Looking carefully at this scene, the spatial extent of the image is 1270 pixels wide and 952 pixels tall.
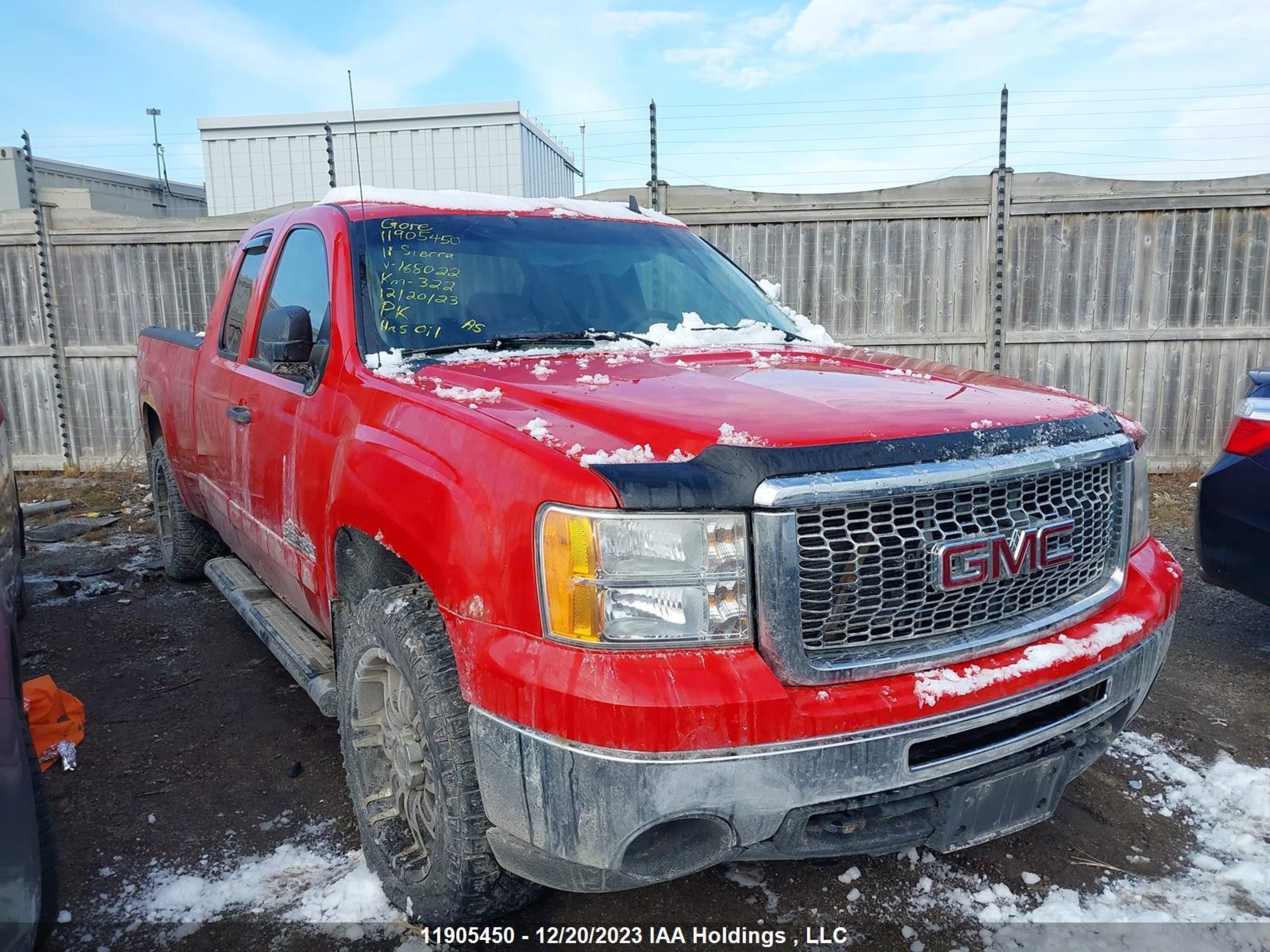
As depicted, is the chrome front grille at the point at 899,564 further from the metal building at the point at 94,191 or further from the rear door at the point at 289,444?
the metal building at the point at 94,191

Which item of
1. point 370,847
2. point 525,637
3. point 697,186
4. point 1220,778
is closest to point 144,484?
point 697,186

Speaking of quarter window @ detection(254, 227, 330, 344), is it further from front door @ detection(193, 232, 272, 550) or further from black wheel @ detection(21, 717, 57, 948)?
black wheel @ detection(21, 717, 57, 948)

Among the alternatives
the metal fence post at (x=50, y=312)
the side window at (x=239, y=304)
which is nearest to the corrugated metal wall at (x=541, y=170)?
the metal fence post at (x=50, y=312)

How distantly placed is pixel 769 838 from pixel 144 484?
27.3 feet

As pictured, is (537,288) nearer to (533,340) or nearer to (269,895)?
(533,340)

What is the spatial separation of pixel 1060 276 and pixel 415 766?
7.68 meters

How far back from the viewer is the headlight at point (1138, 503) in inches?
94.6

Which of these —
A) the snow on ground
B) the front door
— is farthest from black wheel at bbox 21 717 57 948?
the front door

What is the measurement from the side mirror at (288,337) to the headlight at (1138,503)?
7.90ft

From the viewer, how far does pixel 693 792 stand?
1.66 meters

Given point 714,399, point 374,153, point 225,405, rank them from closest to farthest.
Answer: point 714,399 → point 225,405 → point 374,153

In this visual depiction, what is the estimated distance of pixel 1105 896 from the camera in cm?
244

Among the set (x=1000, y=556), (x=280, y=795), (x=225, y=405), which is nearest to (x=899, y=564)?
(x=1000, y=556)

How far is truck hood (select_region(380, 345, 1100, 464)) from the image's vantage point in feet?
5.98
